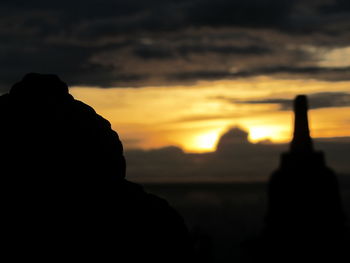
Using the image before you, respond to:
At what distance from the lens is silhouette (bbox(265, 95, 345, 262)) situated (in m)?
39.8

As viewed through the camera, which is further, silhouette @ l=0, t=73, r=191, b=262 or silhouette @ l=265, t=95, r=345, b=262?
silhouette @ l=265, t=95, r=345, b=262

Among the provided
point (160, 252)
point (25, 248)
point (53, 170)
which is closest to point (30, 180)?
point (53, 170)

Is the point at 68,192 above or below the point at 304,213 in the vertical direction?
above

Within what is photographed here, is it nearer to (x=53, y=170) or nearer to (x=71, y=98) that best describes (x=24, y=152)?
(x=53, y=170)

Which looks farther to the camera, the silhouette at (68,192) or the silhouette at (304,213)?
the silhouette at (304,213)

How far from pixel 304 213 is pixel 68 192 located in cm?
2526

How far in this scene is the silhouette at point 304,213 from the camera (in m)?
39.8

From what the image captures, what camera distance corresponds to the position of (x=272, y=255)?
4159 cm

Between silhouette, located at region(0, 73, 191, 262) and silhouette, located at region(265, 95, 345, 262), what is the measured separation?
15136 mm

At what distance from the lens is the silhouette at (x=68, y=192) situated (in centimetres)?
2223

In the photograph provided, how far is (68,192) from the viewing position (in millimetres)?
23547

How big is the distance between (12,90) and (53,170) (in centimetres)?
497

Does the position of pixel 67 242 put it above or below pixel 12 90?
below

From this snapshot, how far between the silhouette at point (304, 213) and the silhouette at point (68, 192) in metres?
15.1
